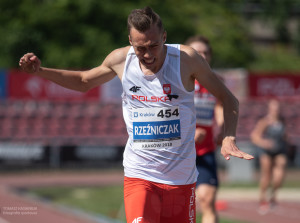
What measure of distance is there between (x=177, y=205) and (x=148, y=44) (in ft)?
3.90

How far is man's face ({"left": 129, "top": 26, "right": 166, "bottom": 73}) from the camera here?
4.03 m

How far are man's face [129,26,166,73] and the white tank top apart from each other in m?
Result: 0.16

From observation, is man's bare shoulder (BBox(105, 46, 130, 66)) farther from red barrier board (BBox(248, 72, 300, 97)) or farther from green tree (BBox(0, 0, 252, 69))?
green tree (BBox(0, 0, 252, 69))

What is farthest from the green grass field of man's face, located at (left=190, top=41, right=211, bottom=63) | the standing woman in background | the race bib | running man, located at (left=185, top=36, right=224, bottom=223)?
the race bib

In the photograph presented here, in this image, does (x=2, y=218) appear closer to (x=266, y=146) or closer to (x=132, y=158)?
(x=132, y=158)

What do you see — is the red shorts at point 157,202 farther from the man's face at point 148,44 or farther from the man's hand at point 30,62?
the man's hand at point 30,62

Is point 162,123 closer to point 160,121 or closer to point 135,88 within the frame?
point 160,121

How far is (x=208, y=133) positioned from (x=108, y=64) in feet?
7.25

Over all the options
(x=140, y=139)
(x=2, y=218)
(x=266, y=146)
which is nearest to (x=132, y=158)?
(x=140, y=139)

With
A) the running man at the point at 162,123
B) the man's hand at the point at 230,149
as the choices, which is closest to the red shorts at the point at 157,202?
the running man at the point at 162,123

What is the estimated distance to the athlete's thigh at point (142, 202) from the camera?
427 cm

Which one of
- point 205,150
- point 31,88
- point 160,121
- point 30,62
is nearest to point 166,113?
point 160,121

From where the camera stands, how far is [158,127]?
436 cm

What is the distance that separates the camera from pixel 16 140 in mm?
20922
